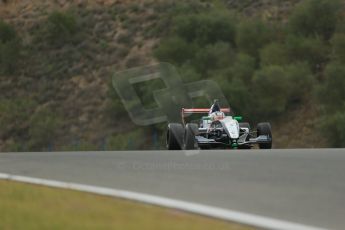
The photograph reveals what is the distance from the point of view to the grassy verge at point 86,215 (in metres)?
5.80

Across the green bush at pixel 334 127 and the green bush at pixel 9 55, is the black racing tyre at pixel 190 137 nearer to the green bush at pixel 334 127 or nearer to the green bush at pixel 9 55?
the green bush at pixel 334 127

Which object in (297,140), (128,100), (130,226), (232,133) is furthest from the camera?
(128,100)

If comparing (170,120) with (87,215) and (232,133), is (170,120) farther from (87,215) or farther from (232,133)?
(87,215)

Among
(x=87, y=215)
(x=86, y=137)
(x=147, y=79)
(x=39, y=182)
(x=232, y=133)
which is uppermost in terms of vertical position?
(x=87, y=215)

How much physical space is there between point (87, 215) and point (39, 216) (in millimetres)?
406

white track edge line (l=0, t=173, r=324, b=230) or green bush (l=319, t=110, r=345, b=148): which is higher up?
white track edge line (l=0, t=173, r=324, b=230)

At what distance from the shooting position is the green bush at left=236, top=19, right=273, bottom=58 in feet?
160

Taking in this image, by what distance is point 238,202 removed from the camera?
707cm

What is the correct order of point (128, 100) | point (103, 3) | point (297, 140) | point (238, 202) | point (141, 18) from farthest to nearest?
point (103, 3) < point (141, 18) < point (128, 100) < point (297, 140) < point (238, 202)

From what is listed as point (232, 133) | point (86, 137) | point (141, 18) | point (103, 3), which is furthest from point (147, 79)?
point (232, 133)

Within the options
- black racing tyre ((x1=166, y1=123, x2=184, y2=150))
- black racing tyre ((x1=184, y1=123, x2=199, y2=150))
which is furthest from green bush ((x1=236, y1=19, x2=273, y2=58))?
black racing tyre ((x1=184, y1=123, x2=199, y2=150))

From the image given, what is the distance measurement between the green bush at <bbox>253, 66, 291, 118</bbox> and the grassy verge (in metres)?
34.4

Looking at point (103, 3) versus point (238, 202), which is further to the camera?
point (103, 3)

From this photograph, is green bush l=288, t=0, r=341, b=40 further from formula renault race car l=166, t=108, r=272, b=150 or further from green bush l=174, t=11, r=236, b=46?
formula renault race car l=166, t=108, r=272, b=150
